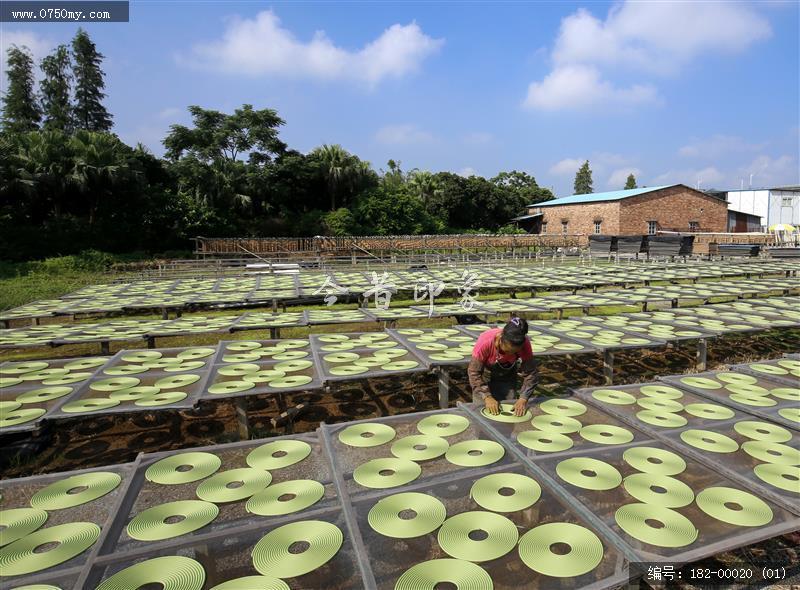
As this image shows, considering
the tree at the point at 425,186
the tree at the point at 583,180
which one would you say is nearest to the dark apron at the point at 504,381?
the tree at the point at 425,186

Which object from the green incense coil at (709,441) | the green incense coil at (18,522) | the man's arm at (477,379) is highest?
the man's arm at (477,379)

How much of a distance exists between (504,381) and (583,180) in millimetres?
69428

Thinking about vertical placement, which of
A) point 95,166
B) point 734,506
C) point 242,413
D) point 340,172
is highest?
point 340,172

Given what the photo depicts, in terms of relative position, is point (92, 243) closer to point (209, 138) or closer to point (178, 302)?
point (209, 138)

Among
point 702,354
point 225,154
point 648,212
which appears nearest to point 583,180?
point 648,212

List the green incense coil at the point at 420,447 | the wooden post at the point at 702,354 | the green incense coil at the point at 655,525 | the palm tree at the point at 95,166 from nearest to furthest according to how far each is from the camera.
Result: the green incense coil at the point at 655,525 < the green incense coil at the point at 420,447 < the wooden post at the point at 702,354 < the palm tree at the point at 95,166

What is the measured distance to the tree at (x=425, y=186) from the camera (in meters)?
41.1

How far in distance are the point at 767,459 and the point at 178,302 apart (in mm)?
10295

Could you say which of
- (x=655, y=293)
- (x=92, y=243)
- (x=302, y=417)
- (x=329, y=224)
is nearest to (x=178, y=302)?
(x=302, y=417)

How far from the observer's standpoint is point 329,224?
32125 mm

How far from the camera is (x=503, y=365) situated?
4242 mm

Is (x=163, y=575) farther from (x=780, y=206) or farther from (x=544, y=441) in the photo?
(x=780, y=206)

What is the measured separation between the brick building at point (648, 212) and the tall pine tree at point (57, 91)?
39.4m

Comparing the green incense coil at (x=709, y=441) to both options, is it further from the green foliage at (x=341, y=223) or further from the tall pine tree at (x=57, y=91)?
the tall pine tree at (x=57, y=91)
